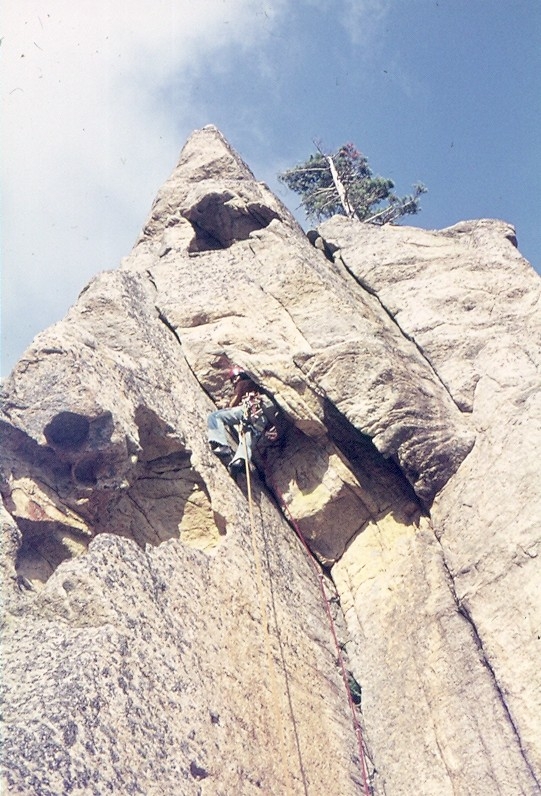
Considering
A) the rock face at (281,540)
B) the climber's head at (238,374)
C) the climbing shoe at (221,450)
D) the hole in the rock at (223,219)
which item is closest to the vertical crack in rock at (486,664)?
the rock face at (281,540)

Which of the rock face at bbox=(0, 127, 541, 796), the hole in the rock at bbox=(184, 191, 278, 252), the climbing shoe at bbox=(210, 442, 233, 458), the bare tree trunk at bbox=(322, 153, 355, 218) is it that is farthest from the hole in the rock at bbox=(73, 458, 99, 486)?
the bare tree trunk at bbox=(322, 153, 355, 218)

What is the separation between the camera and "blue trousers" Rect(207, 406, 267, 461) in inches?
404

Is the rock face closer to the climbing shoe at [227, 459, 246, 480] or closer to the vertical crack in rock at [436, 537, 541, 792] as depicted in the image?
the vertical crack in rock at [436, 537, 541, 792]

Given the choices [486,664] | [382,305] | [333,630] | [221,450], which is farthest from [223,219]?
[486,664]

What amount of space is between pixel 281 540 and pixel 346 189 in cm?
1845

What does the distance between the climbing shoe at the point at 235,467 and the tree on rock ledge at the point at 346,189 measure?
16.2 meters

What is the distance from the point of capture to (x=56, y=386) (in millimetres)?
8445

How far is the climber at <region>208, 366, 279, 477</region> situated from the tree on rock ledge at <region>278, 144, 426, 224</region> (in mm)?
15064

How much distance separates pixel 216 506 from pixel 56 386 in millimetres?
2497

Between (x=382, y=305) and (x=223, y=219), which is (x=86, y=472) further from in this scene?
(x=223, y=219)

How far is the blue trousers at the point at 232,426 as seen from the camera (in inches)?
404

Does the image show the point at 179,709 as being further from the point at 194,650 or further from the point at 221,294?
the point at 221,294

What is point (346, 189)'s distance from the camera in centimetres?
2594

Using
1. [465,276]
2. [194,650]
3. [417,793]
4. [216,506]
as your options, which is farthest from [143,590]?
[465,276]
